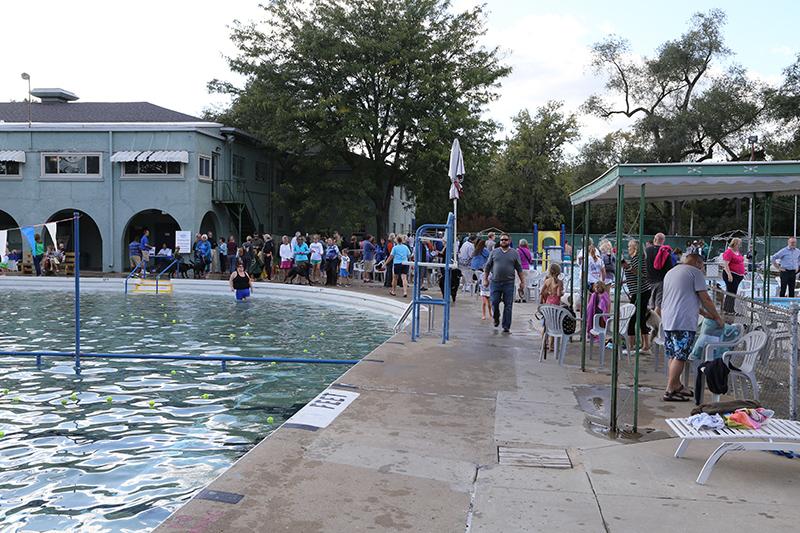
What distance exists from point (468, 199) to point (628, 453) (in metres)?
32.1

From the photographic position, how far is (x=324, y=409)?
6.46m

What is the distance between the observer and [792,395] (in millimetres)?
5598

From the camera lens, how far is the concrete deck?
4008 mm

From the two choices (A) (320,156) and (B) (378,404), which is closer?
(B) (378,404)

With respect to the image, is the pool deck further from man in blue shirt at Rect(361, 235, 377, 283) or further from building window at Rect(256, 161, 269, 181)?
building window at Rect(256, 161, 269, 181)

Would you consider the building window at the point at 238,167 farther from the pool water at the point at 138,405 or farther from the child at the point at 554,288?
the child at the point at 554,288

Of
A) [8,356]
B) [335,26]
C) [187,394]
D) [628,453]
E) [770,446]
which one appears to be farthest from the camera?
[335,26]

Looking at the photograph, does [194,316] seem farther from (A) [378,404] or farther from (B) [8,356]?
(A) [378,404]

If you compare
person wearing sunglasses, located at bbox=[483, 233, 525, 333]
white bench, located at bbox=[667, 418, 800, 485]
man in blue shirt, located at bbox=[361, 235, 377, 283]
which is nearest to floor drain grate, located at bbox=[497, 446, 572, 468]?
white bench, located at bbox=[667, 418, 800, 485]

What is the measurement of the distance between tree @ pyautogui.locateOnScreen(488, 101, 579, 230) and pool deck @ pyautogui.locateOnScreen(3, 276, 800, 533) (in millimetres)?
47690

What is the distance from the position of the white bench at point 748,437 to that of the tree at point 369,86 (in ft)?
88.9

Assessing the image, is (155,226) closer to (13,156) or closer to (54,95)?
(13,156)

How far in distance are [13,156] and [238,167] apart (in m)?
10.1

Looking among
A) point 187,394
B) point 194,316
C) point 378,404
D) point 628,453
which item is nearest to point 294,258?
point 194,316
